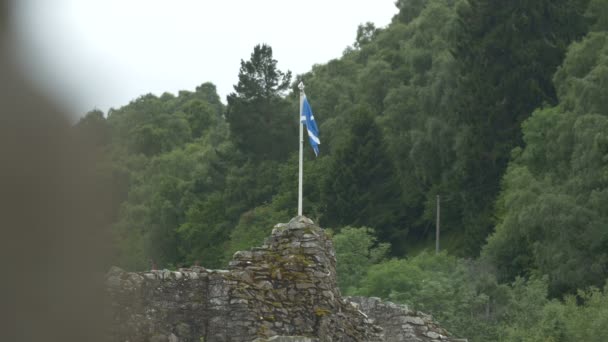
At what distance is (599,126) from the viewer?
5388cm

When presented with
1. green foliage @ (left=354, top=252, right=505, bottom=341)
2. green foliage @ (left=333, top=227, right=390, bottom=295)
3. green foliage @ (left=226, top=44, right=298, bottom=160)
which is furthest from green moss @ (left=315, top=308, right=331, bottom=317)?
green foliage @ (left=226, top=44, right=298, bottom=160)

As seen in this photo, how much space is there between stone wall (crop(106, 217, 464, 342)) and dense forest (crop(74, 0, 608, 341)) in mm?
18602

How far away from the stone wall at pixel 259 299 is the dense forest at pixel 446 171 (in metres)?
18.6

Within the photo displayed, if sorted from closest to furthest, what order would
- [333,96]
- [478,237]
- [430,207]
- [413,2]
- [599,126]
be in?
[599,126] < [478,237] < [430,207] < [333,96] < [413,2]

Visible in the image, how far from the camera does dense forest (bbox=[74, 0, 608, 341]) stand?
4528 centimetres

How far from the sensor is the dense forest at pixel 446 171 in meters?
45.3

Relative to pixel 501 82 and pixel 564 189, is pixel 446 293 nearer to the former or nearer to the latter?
pixel 564 189

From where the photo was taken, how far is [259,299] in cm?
1727

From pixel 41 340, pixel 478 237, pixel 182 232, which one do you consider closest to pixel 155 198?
Result: pixel 182 232

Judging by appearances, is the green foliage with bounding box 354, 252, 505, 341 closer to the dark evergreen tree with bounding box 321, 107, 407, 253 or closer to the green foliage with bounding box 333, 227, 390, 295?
the green foliage with bounding box 333, 227, 390, 295

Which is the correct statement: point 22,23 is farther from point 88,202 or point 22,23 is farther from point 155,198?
point 155,198

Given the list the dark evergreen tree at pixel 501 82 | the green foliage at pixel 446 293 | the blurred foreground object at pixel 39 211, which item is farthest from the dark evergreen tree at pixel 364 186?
the blurred foreground object at pixel 39 211

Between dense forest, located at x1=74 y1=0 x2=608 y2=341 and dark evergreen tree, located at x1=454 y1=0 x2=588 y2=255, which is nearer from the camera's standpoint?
dense forest, located at x1=74 y1=0 x2=608 y2=341

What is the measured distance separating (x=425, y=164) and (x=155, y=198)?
19.2 metres
